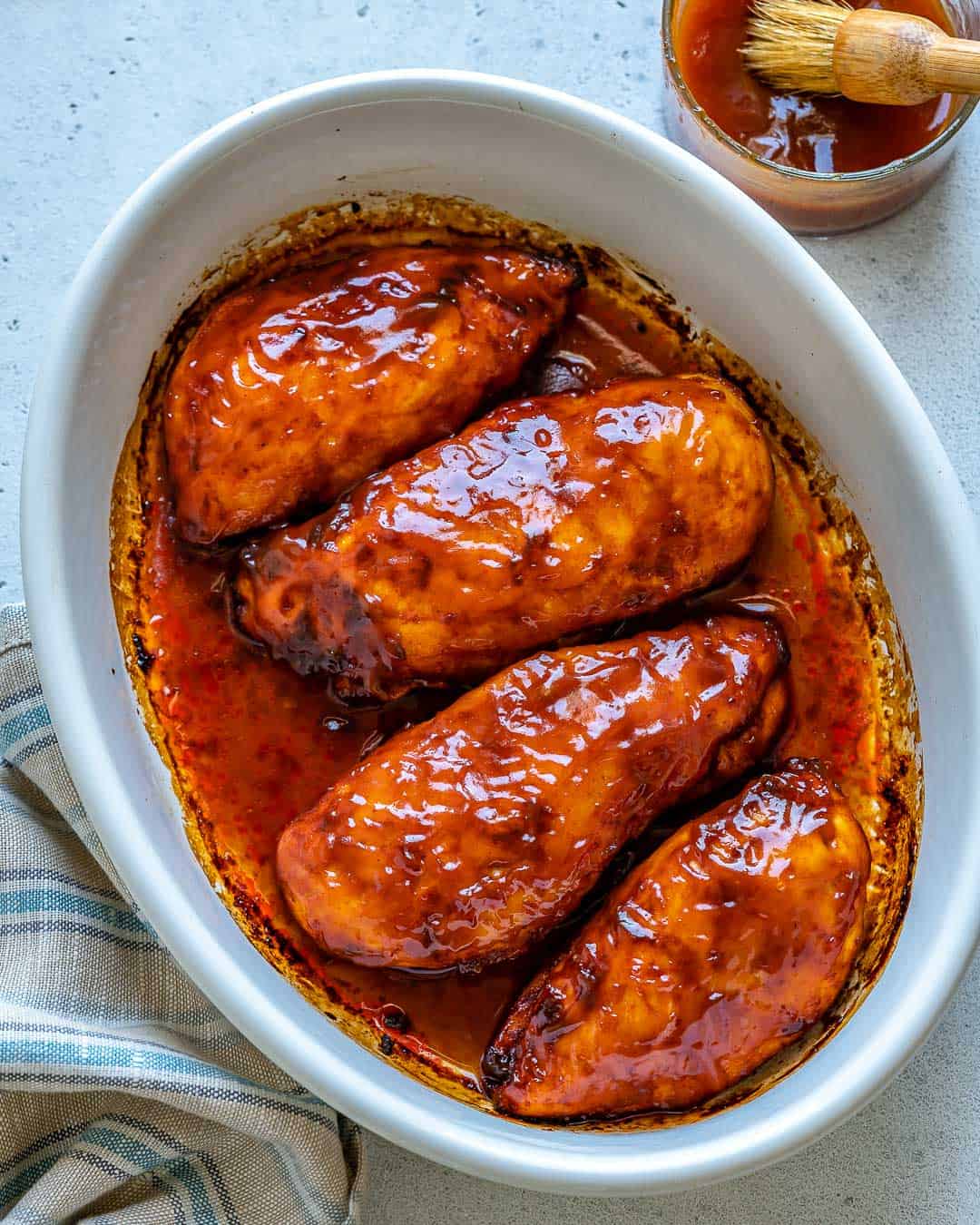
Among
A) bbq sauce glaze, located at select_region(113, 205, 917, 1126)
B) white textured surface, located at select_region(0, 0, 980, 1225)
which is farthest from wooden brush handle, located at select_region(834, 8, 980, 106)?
bbq sauce glaze, located at select_region(113, 205, 917, 1126)

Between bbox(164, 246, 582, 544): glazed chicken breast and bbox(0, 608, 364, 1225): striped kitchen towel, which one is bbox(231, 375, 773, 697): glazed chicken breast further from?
bbox(0, 608, 364, 1225): striped kitchen towel

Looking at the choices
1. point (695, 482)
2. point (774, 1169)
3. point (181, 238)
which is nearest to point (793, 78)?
point (695, 482)

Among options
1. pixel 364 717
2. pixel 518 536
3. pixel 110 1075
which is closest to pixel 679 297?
pixel 518 536

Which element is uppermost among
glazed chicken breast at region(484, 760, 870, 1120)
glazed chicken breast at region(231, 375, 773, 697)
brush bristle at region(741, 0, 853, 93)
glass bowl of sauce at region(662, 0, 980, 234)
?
brush bristle at region(741, 0, 853, 93)

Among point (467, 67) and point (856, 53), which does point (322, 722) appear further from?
point (856, 53)

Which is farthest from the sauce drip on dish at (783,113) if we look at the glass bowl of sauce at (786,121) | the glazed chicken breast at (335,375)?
the glazed chicken breast at (335,375)

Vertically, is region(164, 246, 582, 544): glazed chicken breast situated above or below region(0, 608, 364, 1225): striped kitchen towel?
above

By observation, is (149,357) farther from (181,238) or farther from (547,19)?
(547,19)
